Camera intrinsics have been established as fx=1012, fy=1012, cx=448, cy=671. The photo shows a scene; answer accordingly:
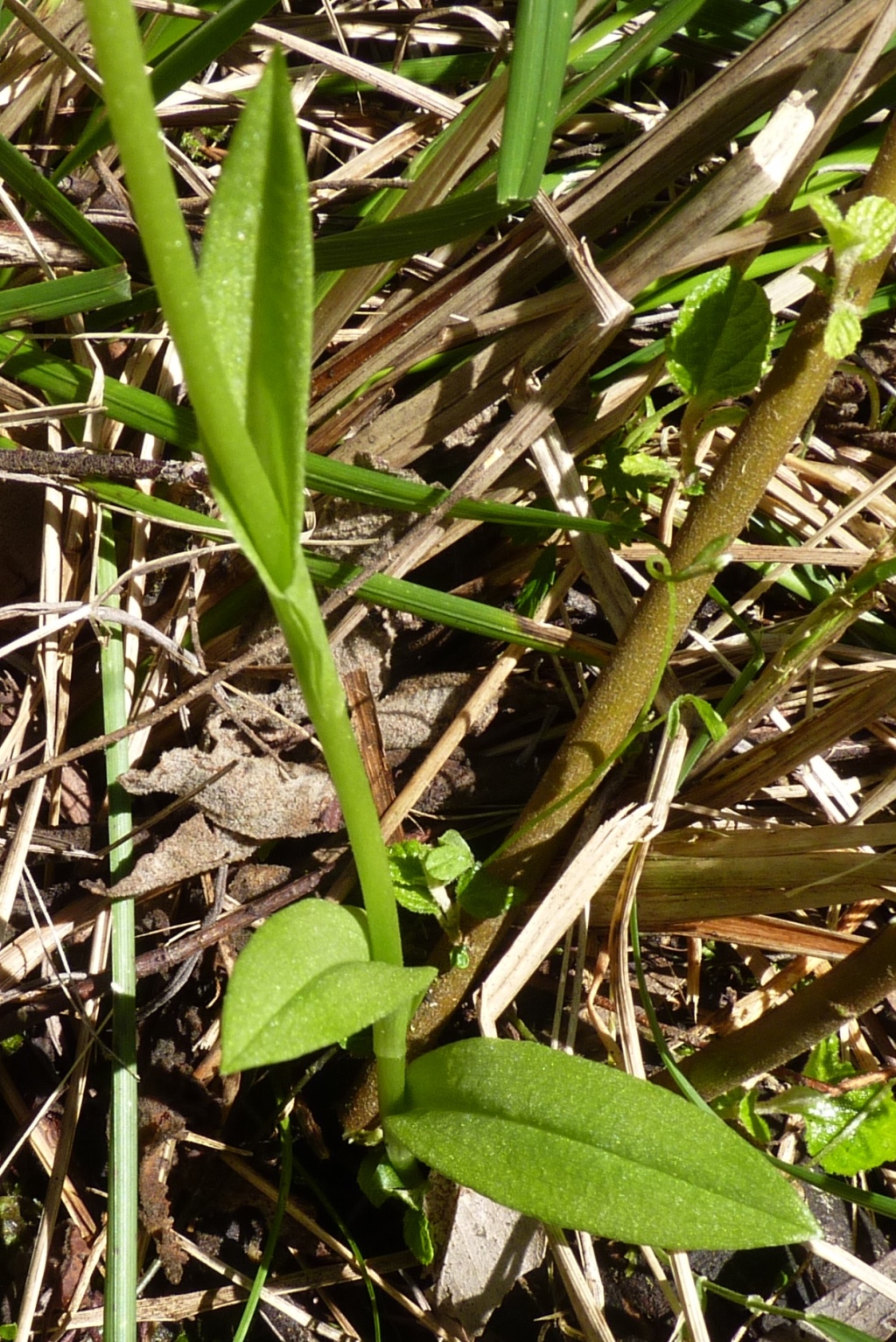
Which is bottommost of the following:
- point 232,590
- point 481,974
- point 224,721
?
point 481,974

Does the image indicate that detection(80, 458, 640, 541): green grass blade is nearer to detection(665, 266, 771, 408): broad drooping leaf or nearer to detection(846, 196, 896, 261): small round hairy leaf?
detection(665, 266, 771, 408): broad drooping leaf

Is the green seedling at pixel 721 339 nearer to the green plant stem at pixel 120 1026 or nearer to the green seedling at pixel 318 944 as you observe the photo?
the green seedling at pixel 318 944

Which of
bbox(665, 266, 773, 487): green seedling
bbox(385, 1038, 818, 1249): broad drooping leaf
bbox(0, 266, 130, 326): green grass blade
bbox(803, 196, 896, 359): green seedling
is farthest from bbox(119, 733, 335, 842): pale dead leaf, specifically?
bbox(803, 196, 896, 359): green seedling

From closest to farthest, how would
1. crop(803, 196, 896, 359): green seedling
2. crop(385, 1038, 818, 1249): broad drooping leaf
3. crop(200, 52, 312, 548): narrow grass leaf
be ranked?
crop(200, 52, 312, 548): narrow grass leaf → crop(385, 1038, 818, 1249): broad drooping leaf → crop(803, 196, 896, 359): green seedling

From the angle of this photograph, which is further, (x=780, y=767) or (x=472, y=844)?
(x=472, y=844)

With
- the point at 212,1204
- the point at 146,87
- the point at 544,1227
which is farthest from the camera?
the point at 212,1204

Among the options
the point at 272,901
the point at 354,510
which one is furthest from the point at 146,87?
the point at 272,901

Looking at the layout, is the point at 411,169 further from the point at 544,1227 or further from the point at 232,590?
the point at 544,1227
